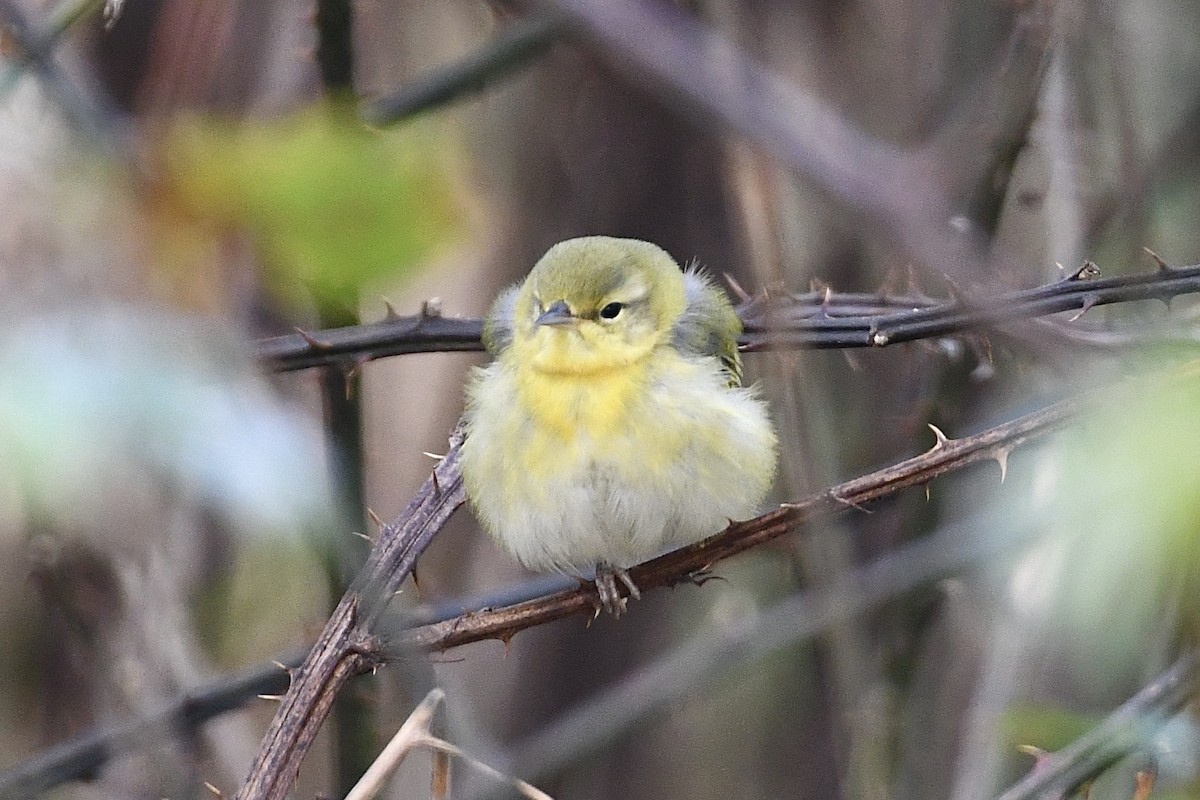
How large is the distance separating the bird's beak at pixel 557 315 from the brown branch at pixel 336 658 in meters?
0.89

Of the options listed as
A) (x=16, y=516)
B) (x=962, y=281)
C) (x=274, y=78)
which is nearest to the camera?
(x=962, y=281)

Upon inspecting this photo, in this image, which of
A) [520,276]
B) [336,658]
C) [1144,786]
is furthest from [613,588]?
[520,276]

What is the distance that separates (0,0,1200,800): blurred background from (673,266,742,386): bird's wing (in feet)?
0.42

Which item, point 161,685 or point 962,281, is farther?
point 161,685

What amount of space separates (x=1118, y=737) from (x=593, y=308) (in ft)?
5.19

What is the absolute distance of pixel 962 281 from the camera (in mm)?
1951

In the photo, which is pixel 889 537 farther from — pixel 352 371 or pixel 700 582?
pixel 352 371

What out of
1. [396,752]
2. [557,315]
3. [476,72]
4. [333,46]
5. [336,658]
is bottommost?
[396,752]

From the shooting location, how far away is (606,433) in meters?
3.32

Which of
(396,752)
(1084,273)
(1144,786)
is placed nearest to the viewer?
(396,752)

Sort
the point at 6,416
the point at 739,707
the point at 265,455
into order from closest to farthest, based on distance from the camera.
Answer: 1. the point at 6,416
2. the point at 265,455
3. the point at 739,707

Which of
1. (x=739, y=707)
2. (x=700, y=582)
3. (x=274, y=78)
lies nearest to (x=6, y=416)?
(x=700, y=582)

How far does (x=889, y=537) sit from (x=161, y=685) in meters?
2.68

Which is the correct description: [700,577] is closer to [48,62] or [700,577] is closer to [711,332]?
[711,332]
